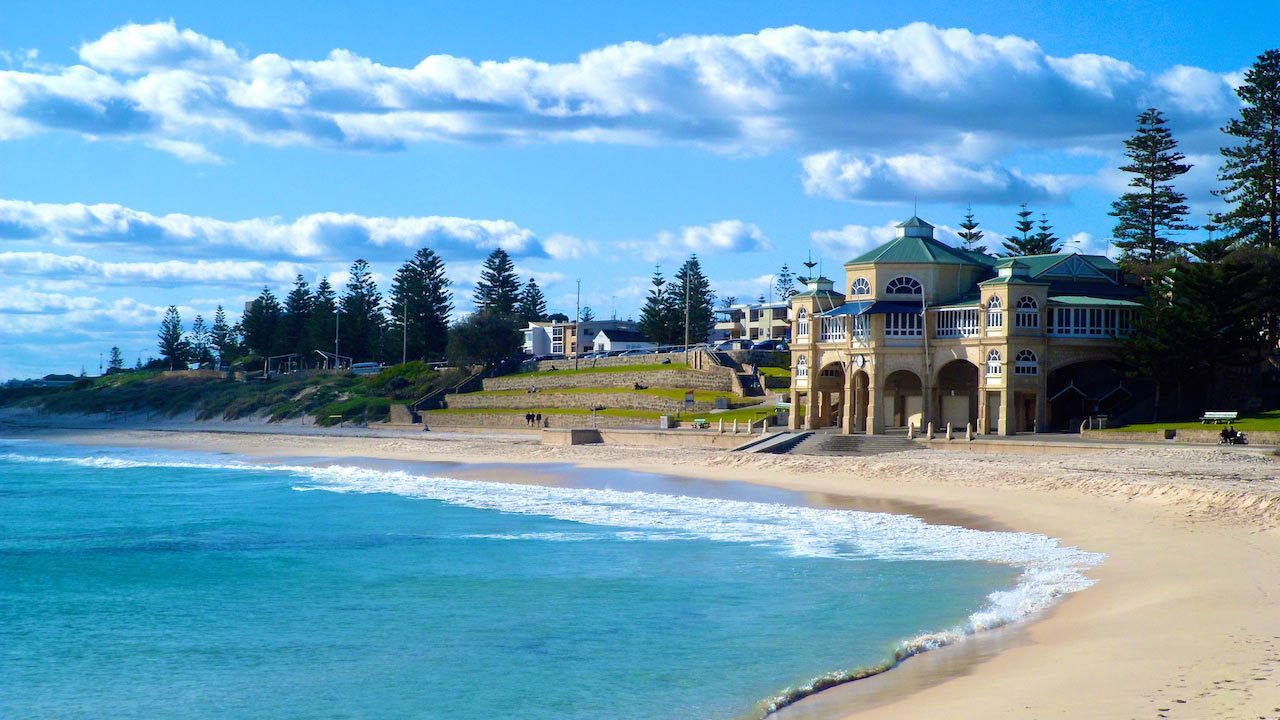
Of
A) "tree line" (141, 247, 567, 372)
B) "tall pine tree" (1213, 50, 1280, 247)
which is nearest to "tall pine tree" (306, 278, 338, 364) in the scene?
"tree line" (141, 247, 567, 372)

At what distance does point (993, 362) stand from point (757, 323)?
5189 cm

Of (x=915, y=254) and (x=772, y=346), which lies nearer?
(x=915, y=254)

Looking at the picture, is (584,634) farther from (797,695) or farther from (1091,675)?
(1091,675)

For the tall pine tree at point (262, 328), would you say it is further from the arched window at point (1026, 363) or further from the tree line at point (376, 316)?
the arched window at point (1026, 363)

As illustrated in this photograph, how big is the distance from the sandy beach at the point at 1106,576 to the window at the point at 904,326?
785cm

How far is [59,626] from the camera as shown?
16.4 metres

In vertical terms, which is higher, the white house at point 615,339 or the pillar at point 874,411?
the white house at point 615,339

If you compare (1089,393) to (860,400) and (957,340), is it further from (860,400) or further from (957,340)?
(860,400)

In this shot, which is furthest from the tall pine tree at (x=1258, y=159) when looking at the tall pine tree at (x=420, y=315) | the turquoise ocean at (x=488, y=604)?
the tall pine tree at (x=420, y=315)

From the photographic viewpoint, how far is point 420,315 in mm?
86438

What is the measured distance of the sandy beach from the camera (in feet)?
33.1

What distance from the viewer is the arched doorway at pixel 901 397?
143 feet

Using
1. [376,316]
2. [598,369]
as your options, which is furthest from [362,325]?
[598,369]

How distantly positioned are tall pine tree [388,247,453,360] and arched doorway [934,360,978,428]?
48.9 metres
